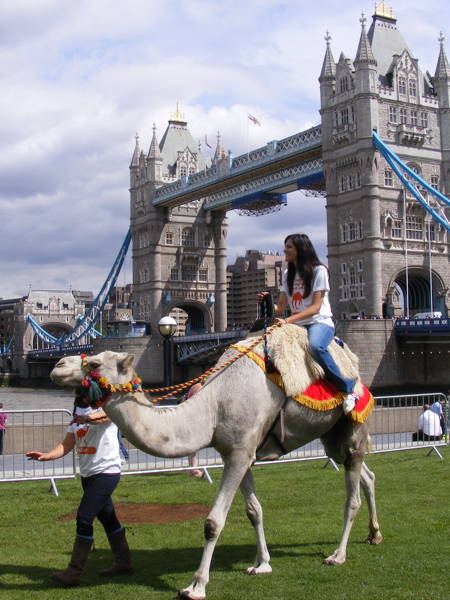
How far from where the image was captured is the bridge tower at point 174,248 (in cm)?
8000

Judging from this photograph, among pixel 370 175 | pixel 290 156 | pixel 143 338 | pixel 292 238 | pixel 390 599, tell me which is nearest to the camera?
pixel 390 599

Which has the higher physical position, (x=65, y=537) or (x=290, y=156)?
(x=290, y=156)

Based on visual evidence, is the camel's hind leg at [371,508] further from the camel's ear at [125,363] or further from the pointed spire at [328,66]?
the pointed spire at [328,66]

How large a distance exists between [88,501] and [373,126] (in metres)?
49.7

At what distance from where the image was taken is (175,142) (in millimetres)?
86312

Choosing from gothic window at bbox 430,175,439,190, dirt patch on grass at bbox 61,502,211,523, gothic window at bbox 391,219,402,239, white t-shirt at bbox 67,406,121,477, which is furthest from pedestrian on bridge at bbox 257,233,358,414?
gothic window at bbox 430,175,439,190

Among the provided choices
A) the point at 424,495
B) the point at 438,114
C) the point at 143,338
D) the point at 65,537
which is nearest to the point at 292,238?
the point at 65,537

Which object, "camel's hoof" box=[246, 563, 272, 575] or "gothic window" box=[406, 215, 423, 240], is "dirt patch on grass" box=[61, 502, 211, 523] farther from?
"gothic window" box=[406, 215, 423, 240]

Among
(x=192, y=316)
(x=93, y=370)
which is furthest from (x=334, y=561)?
(x=192, y=316)

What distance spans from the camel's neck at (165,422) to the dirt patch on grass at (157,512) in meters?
3.31

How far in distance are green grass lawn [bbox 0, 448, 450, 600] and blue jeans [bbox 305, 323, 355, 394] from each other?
5.55 ft

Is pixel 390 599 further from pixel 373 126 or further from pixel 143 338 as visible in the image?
pixel 143 338

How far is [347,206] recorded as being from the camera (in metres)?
55.3

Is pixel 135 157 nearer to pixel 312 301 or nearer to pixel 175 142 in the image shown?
pixel 175 142
